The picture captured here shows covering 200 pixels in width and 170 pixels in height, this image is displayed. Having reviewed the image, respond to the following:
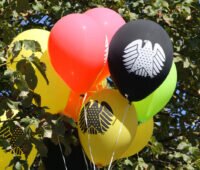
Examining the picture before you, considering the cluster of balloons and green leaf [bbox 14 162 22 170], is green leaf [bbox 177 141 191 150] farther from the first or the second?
green leaf [bbox 14 162 22 170]

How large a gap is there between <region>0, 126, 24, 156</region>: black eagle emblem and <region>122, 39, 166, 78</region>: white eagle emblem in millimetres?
672

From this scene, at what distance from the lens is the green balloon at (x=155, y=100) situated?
343 centimetres

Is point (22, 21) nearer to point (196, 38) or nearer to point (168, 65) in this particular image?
point (196, 38)

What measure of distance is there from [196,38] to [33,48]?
8.26 feet

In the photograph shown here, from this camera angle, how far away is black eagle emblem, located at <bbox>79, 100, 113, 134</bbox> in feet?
10.6

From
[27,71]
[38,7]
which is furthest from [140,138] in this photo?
[38,7]

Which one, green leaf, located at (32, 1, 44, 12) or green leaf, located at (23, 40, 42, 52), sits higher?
green leaf, located at (23, 40, 42, 52)

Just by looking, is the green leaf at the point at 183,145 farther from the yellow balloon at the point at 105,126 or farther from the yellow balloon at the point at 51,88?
the yellow balloon at the point at 51,88

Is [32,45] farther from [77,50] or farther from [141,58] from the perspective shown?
[141,58]

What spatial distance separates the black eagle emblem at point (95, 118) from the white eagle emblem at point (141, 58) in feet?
0.87

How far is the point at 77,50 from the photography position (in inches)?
125

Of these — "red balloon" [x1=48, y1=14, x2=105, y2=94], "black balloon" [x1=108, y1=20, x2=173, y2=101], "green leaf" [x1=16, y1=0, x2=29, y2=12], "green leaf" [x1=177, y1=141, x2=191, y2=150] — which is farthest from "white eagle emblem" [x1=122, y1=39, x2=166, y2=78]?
"green leaf" [x1=177, y1=141, x2=191, y2=150]

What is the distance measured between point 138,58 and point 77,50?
33 cm

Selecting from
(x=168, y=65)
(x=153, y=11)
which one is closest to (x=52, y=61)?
(x=168, y=65)
